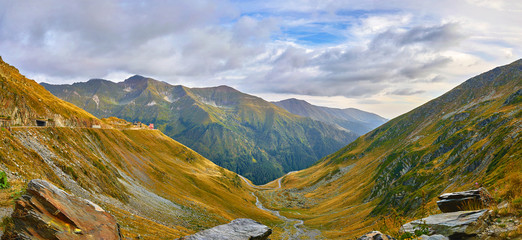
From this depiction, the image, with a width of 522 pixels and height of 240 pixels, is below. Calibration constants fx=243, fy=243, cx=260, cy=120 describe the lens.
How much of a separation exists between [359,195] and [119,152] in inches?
5201

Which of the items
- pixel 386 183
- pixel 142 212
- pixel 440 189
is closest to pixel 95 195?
pixel 142 212

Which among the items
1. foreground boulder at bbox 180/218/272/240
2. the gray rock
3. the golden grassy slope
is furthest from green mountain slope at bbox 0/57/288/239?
the gray rock

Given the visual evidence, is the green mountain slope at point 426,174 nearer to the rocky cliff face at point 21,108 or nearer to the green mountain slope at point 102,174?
the green mountain slope at point 102,174

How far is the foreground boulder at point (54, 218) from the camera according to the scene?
13202 mm

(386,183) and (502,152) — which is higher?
(502,152)

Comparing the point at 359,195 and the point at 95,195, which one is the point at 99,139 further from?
the point at 359,195

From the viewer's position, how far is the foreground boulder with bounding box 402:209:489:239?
1280 centimetres

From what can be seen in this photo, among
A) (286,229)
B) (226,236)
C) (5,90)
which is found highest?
(5,90)

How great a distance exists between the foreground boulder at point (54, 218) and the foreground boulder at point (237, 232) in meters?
5.85

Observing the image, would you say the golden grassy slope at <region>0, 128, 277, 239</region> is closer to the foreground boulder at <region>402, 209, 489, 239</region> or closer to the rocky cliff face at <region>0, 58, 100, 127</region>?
the rocky cliff face at <region>0, 58, 100, 127</region>

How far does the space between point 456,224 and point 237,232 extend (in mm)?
14200

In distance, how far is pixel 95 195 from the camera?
165ft

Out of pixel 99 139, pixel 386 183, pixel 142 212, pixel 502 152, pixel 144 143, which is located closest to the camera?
pixel 142 212

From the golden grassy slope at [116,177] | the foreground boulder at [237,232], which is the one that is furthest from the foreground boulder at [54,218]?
the golden grassy slope at [116,177]
